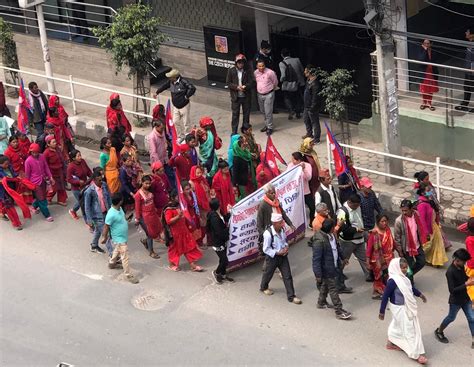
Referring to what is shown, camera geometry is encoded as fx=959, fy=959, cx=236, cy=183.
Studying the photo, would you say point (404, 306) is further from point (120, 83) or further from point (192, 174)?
point (120, 83)

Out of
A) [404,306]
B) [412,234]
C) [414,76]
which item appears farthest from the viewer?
[414,76]

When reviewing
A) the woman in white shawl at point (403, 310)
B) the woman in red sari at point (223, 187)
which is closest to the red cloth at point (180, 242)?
the woman in red sari at point (223, 187)

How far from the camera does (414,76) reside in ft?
54.2

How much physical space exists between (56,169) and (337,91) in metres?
4.68

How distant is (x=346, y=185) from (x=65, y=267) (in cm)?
419

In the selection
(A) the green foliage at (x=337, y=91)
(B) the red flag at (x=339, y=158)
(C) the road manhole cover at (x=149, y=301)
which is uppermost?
(A) the green foliage at (x=337, y=91)

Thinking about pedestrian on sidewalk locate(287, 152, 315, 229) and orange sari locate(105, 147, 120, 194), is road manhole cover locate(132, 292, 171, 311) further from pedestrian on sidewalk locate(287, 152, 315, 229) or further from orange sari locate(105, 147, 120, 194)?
pedestrian on sidewalk locate(287, 152, 315, 229)

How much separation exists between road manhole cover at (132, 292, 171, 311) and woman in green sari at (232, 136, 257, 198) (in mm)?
2403

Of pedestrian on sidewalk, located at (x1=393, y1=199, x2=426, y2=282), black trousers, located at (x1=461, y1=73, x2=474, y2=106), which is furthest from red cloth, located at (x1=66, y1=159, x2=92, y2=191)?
black trousers, located at (x1=461, y1=73, x2=474, y2=106)

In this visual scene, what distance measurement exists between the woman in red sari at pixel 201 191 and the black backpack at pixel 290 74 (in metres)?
4.32

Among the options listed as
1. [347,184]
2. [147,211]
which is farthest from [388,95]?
[147,211]

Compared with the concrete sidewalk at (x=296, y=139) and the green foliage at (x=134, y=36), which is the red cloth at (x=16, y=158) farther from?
the green foliage at (x=134, y=36)

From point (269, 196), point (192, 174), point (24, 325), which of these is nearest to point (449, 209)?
point (269, 196)

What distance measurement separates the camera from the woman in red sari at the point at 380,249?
12102mm
